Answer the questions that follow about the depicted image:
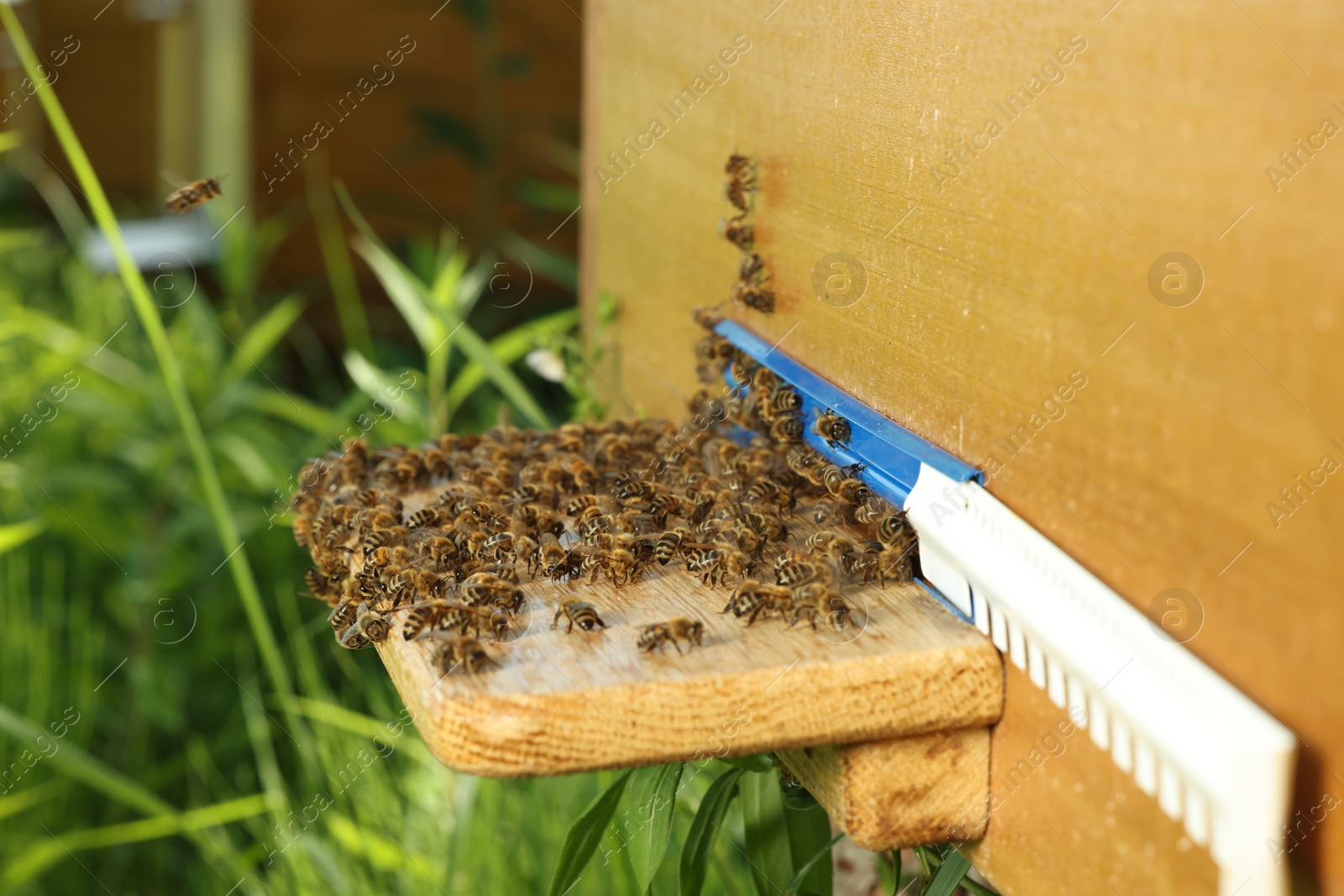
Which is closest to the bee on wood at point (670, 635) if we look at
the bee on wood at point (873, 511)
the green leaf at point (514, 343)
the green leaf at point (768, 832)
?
the bee on wood at point (873, 511)

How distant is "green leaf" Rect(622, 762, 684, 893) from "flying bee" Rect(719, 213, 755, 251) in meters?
0.63

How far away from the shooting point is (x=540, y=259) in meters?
3.88

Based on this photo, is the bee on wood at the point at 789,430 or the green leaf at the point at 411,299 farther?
the green leaf at the point at 411,299

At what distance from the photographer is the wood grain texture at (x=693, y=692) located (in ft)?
2.91

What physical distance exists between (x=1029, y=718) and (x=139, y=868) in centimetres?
315

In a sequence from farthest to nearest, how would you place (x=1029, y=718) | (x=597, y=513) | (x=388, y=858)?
(x=388, y=858), (x=597, y=513), (x=1029, y=718)

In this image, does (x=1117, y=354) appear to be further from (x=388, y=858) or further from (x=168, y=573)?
(x=168, y=573)

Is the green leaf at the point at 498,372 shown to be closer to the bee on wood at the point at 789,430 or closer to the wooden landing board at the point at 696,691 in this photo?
the bee on wood at the point at 789,430

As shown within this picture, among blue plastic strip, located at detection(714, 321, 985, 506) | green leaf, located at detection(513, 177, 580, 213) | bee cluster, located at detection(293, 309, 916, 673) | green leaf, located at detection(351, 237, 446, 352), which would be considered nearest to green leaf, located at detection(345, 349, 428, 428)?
green leaf, located at detection(351, 237, 446, 352)

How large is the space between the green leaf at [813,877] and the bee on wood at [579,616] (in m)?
0.43

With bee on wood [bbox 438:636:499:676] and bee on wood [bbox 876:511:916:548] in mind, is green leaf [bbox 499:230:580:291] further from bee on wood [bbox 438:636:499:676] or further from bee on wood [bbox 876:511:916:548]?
bee on wood [bbox 438:636:499:676]

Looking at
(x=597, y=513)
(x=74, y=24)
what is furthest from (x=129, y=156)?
(x=597, y=513)

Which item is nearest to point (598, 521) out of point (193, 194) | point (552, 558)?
point (552, 558)

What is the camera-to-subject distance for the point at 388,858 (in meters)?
2.29
